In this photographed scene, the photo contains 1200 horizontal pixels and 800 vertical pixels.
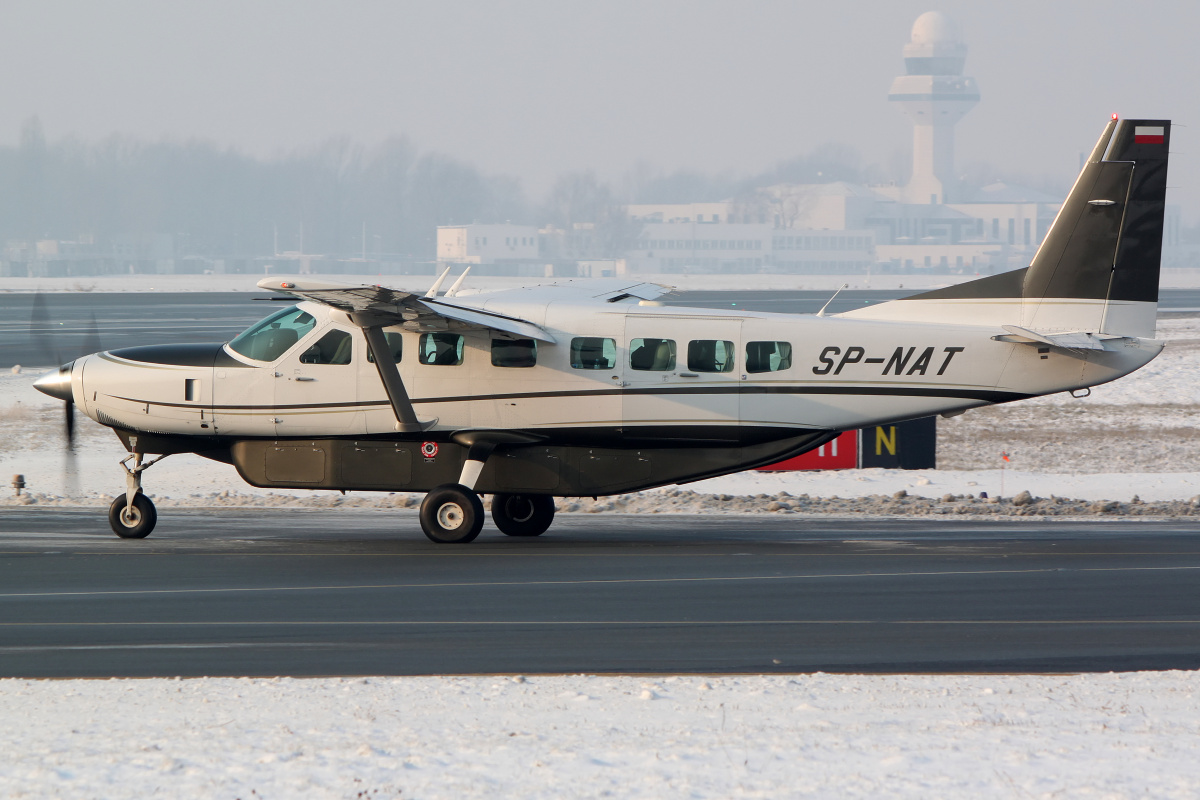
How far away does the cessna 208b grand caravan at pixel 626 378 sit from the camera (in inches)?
589

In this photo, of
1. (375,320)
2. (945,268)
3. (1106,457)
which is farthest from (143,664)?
(945,268)

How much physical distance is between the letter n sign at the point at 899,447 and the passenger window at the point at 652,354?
8044mm

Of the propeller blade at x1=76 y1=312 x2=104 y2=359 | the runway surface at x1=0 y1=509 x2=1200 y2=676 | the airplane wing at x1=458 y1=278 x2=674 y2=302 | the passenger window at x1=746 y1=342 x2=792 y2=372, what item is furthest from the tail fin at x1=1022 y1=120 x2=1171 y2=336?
the propeller blade at x1=76 y1=312 x2=104 y2=359

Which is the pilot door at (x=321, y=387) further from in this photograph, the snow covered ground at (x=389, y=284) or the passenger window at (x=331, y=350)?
the snow covered ground at (x=389, y=284)

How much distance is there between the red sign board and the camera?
2205 cm

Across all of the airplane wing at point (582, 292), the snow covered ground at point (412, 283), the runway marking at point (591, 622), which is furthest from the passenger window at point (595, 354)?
the snow covered ground at point (412, 283)

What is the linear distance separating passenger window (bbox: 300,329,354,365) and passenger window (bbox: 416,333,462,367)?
861 millimetres

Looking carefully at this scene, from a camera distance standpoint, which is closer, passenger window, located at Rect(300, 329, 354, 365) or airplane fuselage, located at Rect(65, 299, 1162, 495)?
airplane fuselage, located at Rect(65, 299, 1162, 495)

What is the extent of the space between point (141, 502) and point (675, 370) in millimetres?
6487

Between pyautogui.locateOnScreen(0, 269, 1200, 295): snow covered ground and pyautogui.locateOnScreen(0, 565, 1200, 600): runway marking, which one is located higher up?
pyautogui.locateOnScreen(0, 269, 1200, 295): snow covered ground

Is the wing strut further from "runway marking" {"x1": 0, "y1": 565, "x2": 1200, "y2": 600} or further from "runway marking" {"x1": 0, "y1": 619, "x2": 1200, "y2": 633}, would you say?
"runway marking" {"x1": 0, "y1": 619, "x2": 1200, "y2": 633}

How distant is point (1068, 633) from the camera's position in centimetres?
1043

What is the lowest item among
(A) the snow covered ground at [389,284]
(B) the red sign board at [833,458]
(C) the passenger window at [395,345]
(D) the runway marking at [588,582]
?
(D) the runway marking at [588,582]

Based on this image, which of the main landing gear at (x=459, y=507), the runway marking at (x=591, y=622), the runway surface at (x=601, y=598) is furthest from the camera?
the main landing gear at (x=459, y=507)
